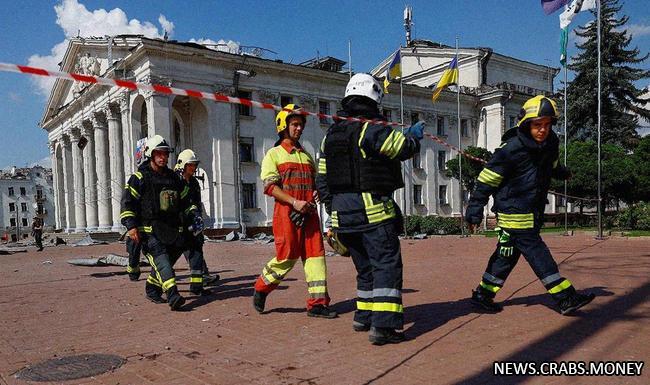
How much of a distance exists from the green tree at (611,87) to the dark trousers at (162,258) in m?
36.7

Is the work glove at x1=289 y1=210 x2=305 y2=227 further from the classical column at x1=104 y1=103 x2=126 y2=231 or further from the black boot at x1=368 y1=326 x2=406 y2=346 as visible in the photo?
the classical column at x1=104 y1=103 x2=126 y2=231

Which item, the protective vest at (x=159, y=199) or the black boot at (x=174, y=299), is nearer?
the black boot at (x=174, y=299)

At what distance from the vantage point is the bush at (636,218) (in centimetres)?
1700

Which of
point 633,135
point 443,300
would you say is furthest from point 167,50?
point 633,135

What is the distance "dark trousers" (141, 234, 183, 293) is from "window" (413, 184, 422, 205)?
32.8 meters

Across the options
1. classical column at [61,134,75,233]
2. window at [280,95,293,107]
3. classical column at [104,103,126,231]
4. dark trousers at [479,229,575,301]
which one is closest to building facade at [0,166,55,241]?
classical column at [61,134,75,233]

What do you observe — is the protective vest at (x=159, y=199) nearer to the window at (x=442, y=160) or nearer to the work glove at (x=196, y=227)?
the work glove at (x=196, y=227)

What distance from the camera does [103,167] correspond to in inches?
1321

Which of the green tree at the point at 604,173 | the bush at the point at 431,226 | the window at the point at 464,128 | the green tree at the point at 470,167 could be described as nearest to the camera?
the green tree at the point at 604,173

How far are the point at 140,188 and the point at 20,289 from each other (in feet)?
13.6

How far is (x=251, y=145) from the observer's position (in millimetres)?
29812

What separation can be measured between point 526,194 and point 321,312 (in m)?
2.25

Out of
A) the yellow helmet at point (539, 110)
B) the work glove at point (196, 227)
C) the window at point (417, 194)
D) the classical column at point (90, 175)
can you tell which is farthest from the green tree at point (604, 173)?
the classical column at point (90, 175)

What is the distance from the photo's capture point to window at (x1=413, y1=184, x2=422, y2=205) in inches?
1490
